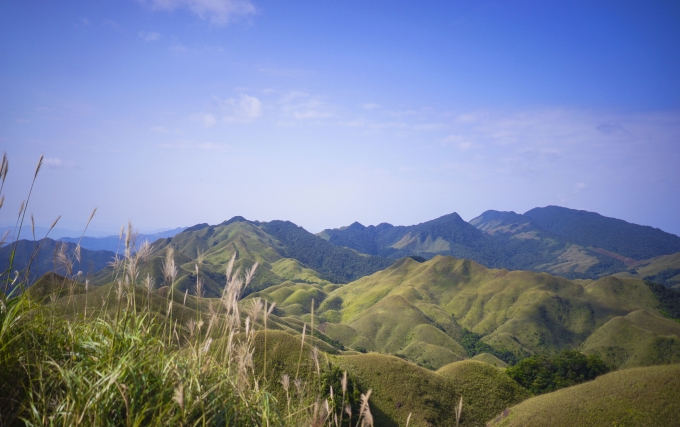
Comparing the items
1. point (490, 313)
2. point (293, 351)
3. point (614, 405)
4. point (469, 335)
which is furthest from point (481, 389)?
point (490, 313)

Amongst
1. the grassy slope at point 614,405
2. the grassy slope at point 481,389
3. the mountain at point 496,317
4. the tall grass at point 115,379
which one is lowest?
the mountain at point 496,317

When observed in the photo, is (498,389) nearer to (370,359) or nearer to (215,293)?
(370,359)

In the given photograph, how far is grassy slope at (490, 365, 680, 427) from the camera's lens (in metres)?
31.5

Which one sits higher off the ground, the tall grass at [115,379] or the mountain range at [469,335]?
the tall grass at [115,379]

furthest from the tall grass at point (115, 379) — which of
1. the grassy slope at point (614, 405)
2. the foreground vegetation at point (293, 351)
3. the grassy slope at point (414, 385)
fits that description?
the grassy slope at point (614, 405)

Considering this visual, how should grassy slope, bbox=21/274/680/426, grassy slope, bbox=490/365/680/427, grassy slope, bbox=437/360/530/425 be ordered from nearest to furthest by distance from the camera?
grassy slope, bbox=490/365/680/427, grassy slope, bbox=21/274/680/426, grassy slope, bbox=437/360/530/425

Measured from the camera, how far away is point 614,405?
110 feet

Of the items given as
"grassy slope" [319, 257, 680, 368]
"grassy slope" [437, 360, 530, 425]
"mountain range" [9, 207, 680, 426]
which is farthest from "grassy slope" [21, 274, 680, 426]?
"grassy slope" [319, 257, 680, 368]

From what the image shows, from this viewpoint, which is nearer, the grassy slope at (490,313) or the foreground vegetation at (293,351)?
the foreground vegetation at (293,351)

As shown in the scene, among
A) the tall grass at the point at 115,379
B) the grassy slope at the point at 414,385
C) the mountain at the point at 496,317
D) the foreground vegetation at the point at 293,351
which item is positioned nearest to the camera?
the tall grass at the point at 115,379

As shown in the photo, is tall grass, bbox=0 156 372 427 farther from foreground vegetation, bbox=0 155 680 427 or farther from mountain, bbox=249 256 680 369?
mountain, bbox=249 256 680 369

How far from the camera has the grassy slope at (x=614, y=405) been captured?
104 ft

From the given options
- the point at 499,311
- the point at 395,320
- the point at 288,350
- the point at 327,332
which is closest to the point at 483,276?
the point at 499,311

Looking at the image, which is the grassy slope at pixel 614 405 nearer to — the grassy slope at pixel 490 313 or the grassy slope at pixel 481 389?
the grassy slope at pixel 481 389
